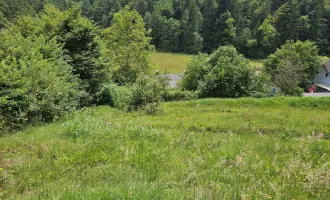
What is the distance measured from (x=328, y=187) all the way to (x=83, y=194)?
2844 millimetres

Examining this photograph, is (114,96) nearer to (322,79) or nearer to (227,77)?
(227,77)

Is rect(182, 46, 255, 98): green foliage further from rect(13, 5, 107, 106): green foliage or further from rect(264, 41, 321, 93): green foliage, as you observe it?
rect(264, 41, 321, 93): green foliage

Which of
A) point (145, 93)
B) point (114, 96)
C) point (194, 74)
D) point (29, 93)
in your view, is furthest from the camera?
point (194, 74)

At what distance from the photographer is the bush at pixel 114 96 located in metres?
16.3

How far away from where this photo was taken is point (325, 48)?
7131cm

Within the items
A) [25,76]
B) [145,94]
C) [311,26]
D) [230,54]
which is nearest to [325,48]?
[311,26]

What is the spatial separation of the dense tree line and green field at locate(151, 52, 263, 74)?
20.7 feet

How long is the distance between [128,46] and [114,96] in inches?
491

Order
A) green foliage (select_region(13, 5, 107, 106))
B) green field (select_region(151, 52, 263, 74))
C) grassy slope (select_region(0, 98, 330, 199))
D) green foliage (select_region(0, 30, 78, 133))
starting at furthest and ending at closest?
1. green field (select_region(151, 52, 263, 74))
2. green foliage (select_region(13, 5, 107, 106))
3. green foliage (select_region(0, 30, 78, 133))
4. grassy slope (select_region(0, 98, 330, 199))

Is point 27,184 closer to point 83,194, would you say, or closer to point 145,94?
point 83,194

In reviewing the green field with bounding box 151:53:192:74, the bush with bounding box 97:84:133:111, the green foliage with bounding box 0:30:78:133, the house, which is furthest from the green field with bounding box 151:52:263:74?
the green foliage with bounding box 0:30:78:133

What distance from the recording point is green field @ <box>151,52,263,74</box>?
57269 mm

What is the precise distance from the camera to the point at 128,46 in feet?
93.5

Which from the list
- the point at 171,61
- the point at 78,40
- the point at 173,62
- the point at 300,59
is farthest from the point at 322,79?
the point at 78,40
